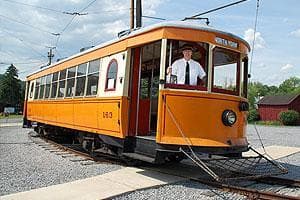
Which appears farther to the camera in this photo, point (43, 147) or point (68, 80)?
point (43, 147)

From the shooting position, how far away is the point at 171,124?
7.32 metres

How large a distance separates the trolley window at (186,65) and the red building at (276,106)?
146 feet

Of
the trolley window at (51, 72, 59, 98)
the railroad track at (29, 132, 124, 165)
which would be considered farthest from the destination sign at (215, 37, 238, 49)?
the trolley window at (51, 72, 59, 98)

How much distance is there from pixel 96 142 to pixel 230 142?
4.12 m

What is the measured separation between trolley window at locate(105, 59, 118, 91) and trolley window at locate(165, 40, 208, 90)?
1802 mm

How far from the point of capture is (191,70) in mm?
7605

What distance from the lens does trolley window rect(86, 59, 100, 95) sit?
9.96m

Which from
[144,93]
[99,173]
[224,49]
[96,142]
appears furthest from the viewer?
[96,142]

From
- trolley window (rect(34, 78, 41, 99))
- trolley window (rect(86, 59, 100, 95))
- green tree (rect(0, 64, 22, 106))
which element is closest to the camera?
trolley window (rect(86, 59, 100, 95))

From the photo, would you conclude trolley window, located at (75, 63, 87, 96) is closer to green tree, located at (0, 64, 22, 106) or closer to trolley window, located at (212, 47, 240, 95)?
trolley window, located at (212, 47, 240, 95)

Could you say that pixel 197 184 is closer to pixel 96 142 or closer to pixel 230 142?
pixel 230 142

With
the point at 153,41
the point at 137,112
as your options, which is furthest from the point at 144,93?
the point at 153,41

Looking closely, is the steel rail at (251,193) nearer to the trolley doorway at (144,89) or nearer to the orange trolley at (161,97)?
the orange trolley at (161,97)

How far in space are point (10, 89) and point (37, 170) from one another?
74.7 m
